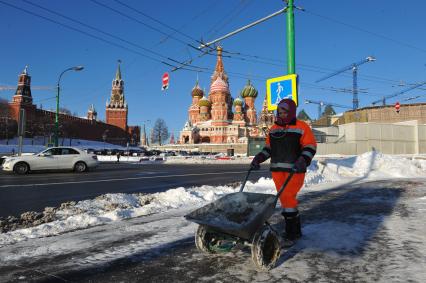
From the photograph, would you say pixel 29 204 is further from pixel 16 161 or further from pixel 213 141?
pixel 213 141

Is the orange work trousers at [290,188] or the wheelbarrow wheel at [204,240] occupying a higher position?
the orange work trousers at [290,188]

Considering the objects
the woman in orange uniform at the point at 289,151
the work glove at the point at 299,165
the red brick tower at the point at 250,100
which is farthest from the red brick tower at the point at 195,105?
the work glove at the point at 299,165

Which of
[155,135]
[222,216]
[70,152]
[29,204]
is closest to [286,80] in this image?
[29,204]

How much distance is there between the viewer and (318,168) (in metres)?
15.0

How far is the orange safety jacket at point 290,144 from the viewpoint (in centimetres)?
454

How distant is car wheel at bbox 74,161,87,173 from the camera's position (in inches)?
747

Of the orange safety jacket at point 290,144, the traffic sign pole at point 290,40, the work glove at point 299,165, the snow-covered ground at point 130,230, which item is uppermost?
the traffic sign pole at point 290,40

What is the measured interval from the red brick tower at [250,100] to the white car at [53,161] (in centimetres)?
9220

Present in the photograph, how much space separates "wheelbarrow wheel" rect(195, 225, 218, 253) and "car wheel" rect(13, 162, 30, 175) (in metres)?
16.0

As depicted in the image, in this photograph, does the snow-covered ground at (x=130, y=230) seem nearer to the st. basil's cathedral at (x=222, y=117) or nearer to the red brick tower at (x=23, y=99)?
the st. basil's cathedral at (x=222, y=117)

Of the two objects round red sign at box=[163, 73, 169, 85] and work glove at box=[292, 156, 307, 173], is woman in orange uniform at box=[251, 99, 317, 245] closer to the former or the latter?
work glove at box=[292, 156, 307, 173]

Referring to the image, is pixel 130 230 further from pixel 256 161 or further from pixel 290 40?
pixel 290 40

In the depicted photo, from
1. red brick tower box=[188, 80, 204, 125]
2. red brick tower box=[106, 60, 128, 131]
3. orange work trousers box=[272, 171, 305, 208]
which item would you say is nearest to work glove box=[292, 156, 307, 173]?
orange work trousers box=[272, 171, 305, 208]

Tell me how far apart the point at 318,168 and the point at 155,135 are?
408 ft
